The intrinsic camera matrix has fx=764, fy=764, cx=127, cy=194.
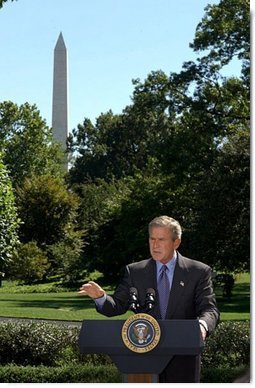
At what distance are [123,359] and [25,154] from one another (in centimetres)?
3694

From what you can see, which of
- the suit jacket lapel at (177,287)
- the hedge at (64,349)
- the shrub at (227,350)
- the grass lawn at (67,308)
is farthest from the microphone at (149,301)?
the grass lawn at (67,308)

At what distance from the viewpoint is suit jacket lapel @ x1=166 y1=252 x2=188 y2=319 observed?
4.29m

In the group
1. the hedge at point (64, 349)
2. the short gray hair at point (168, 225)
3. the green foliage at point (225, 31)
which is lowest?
the hedge at point (64, 349)

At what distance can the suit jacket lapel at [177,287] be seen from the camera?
429 centimetres

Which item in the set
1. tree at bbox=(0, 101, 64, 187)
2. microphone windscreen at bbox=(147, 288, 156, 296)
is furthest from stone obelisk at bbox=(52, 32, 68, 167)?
microphone windscreen at bbox=(147, 288, 156, 296)

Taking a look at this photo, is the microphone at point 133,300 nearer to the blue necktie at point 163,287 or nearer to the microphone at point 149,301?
the microphone at point 149,301

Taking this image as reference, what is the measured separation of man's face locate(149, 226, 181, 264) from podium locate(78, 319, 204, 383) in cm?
49

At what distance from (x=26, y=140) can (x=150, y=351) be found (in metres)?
37.6

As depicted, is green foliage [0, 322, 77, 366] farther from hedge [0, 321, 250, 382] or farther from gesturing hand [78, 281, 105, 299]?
gesturing hand [78, 281, 105, 299]

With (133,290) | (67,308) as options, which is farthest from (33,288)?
(133,290)

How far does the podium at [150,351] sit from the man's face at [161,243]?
0.49 meters

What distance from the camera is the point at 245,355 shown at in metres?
9.24

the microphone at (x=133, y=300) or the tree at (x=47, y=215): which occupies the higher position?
the tree at (x=47, y=215)

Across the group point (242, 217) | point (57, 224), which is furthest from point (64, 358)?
point (57, 224)
